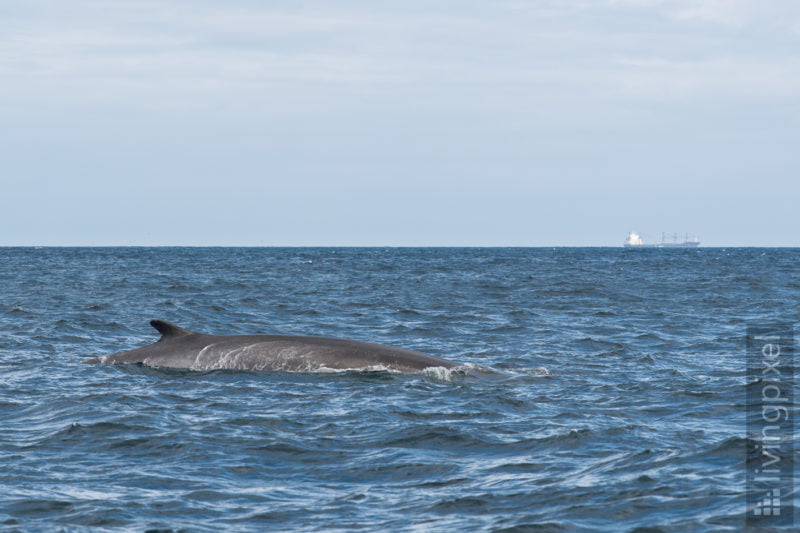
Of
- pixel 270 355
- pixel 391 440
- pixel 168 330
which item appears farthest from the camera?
pixel 168 330

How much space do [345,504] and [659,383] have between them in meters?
8.79

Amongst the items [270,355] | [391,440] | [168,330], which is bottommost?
[391,440]

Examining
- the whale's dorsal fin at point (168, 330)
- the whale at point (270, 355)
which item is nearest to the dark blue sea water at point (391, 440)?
the whale at point (270, 355)

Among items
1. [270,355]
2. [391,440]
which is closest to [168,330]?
[270,355]

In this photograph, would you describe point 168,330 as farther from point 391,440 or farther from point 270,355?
point 391,440

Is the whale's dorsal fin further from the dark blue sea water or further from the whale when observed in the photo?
the dark blue sea water

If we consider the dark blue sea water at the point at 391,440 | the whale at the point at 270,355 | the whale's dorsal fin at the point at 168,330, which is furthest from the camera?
the whale's dorsal fin at the point at 168,330

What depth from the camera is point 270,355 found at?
1827 cm

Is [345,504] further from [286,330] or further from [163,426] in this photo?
[286,330]

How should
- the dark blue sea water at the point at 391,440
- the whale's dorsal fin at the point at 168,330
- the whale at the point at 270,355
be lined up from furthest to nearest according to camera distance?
the whale's dorsal fin at the point at 168,330 → the whale at the point at 270,355 → the dark blue sea water at the point at 391,440

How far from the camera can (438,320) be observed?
31344 mm

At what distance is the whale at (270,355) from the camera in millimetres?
17891

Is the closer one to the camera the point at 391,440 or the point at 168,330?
the point at 391,440

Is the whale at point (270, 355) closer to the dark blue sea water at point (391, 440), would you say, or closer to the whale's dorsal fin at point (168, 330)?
the whale's dorsal fin at point (168, 330)
